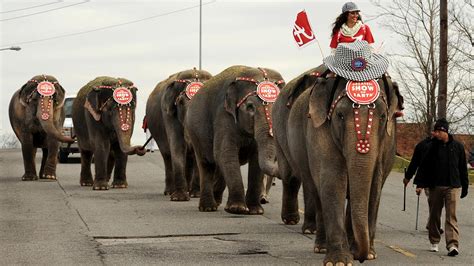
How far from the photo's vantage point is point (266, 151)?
65.6 ft

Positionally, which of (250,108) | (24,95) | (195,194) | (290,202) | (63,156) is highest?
(250,108)

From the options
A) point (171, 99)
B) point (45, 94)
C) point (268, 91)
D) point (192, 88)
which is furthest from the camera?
point (45, 94)

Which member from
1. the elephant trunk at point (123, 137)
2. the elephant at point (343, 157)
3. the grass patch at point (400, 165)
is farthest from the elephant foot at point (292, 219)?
the grass patch at point (400, 165)

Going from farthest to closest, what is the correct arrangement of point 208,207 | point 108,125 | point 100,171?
point 108,125 < point 100,171 < point 208,207

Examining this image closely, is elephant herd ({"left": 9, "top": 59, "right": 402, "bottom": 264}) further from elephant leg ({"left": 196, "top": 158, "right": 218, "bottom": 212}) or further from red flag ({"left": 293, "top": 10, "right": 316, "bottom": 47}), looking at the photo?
red flag ({"left": 293, "top": 10, "right": 316, "bottom": 47})

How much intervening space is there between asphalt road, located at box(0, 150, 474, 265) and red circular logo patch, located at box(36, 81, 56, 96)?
13.0ft

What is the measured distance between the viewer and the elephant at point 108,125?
89.5 ft

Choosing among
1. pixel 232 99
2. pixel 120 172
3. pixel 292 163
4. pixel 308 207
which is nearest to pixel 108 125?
pixel 120 172

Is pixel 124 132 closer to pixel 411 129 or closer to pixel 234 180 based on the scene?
pixel 234 180

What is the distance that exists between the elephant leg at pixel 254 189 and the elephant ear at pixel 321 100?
260 inches

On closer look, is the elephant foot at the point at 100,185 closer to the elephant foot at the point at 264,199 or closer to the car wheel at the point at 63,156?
the elephant foot at the point at 264,199

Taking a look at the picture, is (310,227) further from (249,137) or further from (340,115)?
(340,115)

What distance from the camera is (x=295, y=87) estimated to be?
17.4 metres

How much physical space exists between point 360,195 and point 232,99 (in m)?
7.68
